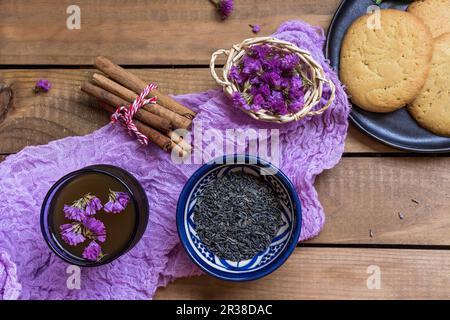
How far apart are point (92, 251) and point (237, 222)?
1.14 feet

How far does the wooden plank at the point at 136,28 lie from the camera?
1.32 metres

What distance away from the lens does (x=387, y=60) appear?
123 cm

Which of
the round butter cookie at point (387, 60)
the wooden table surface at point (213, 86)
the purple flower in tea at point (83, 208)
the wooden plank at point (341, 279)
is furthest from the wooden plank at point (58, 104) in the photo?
the wooden plank at point (341, 279)

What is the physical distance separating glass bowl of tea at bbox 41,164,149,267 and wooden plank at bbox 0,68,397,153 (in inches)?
8.5

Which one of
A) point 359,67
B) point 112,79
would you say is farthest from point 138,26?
point 359,67

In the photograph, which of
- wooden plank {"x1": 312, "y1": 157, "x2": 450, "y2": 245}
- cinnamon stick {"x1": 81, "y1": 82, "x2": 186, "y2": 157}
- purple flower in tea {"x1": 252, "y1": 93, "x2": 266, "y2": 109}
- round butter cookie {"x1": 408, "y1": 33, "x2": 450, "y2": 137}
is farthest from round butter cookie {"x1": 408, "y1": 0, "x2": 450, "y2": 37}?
cinnamon stick {"x1": 81, "y1": 82, "x2": 186, "y2": 157}

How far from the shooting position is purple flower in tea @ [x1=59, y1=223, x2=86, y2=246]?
1.13 meters

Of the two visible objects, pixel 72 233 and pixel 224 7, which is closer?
pixel 72 233

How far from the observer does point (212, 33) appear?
1327 mm

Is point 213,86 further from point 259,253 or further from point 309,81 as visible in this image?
point 259,253

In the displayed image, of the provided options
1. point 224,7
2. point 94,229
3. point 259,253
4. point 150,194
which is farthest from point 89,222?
point 224,7

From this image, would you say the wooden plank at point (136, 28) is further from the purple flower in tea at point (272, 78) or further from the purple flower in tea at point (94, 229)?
the purple flower in tea at point (94, 229)

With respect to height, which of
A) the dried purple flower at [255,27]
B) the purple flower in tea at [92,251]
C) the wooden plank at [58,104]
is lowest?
the purple flower in tea at [92,251]

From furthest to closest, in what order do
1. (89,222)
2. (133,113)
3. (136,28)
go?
(136,28) < (133,113) < (89,222)
